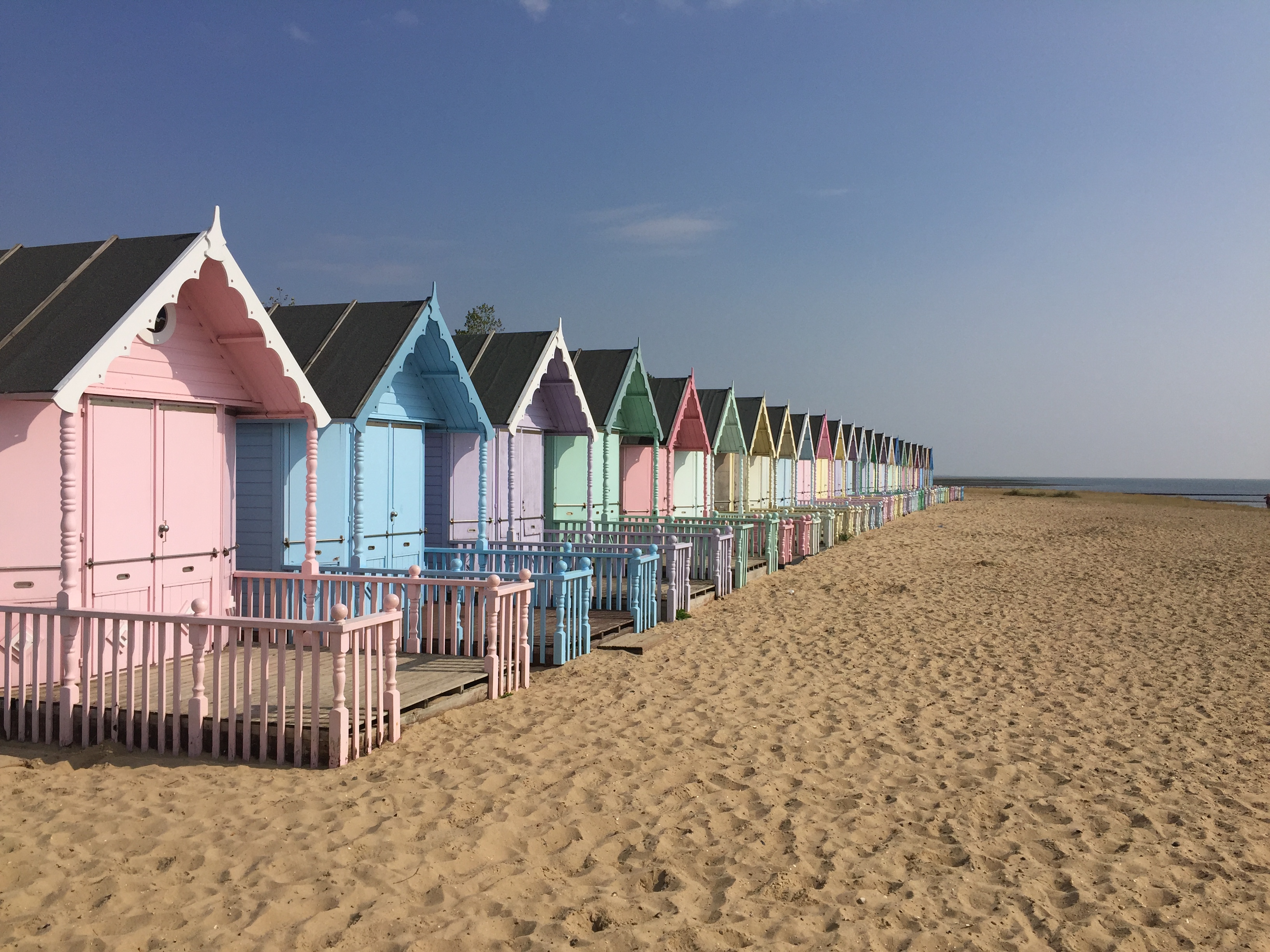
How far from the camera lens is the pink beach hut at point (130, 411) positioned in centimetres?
738

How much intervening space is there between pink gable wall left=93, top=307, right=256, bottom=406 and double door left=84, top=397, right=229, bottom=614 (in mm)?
169

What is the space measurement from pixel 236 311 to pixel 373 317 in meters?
3.25

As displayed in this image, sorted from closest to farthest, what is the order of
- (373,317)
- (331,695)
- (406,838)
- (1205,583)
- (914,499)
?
(406,838), (331,695), (373,317), (1205,583), (914,499)

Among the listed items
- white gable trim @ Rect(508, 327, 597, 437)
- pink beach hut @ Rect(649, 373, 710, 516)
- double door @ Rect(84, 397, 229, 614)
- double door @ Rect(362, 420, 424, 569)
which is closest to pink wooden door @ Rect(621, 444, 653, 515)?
pink beach hut @ Rect(649, 373, 710, 516)

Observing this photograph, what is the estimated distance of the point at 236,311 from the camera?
8859 millimetres

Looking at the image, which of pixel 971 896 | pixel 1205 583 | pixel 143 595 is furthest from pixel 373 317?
pixel 1205 583

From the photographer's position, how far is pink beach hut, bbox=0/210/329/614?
Answer: 7.38 m

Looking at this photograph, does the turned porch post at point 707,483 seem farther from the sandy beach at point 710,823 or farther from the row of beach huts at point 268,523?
the sandy beach at point 710,823

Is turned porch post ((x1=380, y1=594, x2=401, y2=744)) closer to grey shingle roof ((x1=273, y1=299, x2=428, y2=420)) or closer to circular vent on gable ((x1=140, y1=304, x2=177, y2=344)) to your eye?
circular vent on gable ((x1=140, y1=304, x2=177, y2=344))

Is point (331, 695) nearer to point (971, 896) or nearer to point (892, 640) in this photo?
point (971, 896)

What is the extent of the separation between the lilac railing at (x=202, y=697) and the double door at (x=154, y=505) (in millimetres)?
900

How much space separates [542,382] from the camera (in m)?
16.2

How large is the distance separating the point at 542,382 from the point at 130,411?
831 cm

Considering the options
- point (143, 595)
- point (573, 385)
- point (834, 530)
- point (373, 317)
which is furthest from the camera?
point (834, 530)
